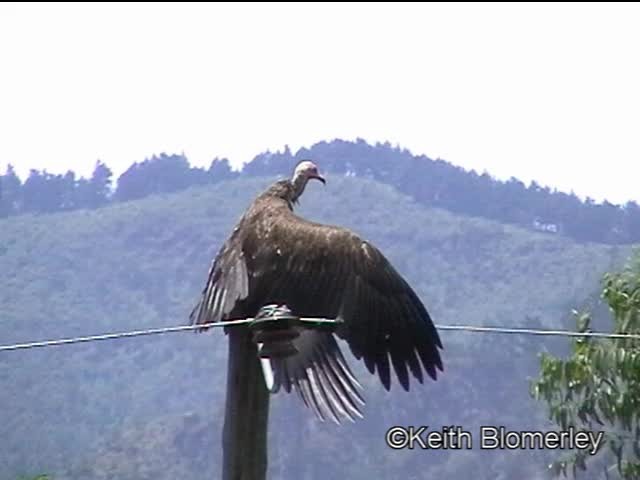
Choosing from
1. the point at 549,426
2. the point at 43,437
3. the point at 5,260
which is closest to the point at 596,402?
the point at 549,426

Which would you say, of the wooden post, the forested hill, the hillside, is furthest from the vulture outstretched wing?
the forested hill

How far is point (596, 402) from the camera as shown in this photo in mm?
8273

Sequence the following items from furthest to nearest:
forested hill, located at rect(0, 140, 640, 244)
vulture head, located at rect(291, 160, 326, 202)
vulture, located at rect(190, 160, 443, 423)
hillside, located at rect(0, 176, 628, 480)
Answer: forested hill, located at rect(0, 140, 640, 244), hillside, located at rect(0, 176, 628, 480), vulture head, located at rect(291, 160, 326, 202), vulture, located at rect(190, 160, 443, 423)

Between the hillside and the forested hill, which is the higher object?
the forested hill

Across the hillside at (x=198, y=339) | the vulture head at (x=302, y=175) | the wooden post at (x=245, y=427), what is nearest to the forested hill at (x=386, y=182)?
the hillside at (x=198, y=339)

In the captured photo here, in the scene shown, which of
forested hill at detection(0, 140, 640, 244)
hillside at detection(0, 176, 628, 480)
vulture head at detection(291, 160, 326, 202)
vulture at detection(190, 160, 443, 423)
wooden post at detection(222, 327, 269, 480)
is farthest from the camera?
forested hill at detection(0, 140, 640, 244)

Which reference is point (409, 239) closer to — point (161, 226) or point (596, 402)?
point (161, 226)

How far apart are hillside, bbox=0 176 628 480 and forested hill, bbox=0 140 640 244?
298 millimetres

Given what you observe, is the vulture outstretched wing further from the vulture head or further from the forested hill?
the forested hill

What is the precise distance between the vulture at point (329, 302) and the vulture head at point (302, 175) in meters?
0.60

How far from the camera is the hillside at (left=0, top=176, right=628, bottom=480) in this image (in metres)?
8.87

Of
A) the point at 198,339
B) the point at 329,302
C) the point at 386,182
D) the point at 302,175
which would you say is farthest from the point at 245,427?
the point at 386,182

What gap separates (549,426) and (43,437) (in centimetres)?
344

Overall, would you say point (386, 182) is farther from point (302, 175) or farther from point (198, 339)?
point (302, 175)
